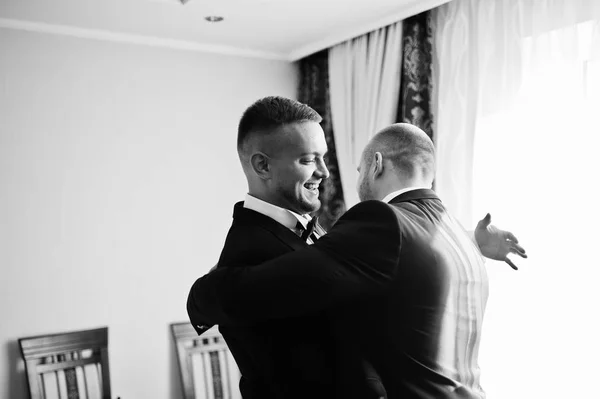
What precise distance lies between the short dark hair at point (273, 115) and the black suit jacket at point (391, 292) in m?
0.32

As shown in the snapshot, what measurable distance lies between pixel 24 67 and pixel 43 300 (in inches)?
54.9

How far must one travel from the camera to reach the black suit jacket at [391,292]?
1.50 meters

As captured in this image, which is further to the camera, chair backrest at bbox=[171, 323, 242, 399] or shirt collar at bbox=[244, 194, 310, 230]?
chair backrest at bbox=[171, 323, 242, 399]

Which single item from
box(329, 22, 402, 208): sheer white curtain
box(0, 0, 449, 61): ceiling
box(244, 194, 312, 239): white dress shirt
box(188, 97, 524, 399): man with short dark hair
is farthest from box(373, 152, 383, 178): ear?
box(329, 22, 402, 208): sheer white curtain

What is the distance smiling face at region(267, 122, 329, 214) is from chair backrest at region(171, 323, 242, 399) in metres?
2.75

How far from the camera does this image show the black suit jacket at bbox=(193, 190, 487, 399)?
1502 millimetres

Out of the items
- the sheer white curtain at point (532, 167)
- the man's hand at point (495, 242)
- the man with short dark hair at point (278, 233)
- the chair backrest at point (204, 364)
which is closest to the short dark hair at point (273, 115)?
the man with short dark hair at point (278, 233)

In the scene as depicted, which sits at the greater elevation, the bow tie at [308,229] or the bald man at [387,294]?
the bow tie at [308,229]

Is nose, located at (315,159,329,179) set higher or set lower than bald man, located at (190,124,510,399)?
higher

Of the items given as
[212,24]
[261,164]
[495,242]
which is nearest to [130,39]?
[212,24]

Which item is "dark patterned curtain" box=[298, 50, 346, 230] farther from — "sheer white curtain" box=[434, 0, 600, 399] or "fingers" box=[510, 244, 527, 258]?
"fingers" box=[510, 244, 527, 258]

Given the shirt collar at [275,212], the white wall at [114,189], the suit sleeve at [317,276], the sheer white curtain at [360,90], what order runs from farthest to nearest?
the sheer white curtain at [360,90] < the white wall at [114,189] < the shirt collar at [275,212] < the suit sleeve at [317,276]

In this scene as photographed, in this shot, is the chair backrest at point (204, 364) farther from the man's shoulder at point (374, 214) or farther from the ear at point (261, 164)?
the man's shoulder at point (374, 214)

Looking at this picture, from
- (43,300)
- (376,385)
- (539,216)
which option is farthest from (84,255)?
(376,385)
